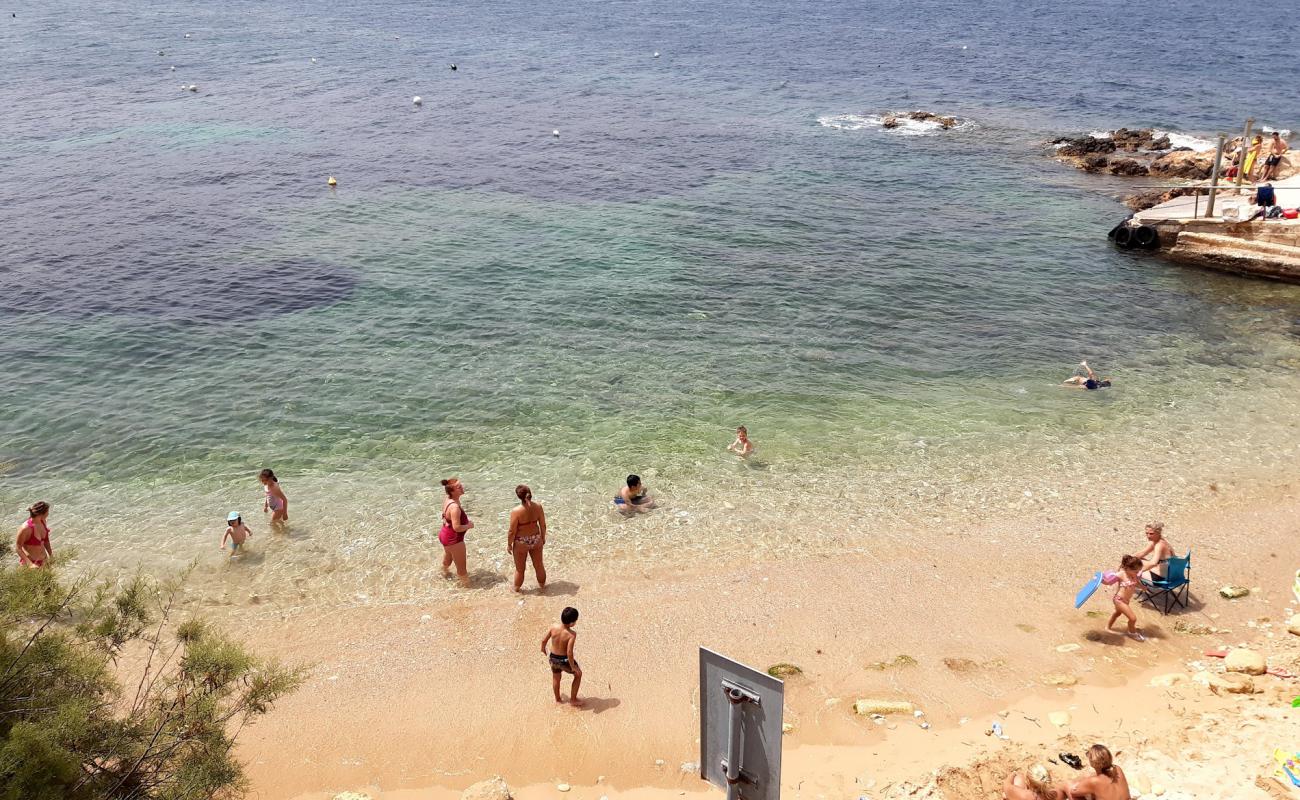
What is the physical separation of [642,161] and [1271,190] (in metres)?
20.5

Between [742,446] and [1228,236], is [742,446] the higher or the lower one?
the lower one

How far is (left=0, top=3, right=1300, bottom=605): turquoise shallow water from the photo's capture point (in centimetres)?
1445

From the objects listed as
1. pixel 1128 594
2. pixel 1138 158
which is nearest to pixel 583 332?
pixel 1128 594

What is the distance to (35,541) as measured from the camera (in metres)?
11.6

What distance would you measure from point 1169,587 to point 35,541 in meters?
14.6

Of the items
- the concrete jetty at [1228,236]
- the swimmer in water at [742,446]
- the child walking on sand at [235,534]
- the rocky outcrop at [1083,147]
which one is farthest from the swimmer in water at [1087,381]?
the rocky outcrop at [1083,147]

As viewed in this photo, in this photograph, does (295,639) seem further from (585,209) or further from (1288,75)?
(1288,75)

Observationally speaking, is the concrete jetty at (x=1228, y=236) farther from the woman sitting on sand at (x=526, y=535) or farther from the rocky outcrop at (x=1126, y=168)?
the woman sitting on sand at (x=526, y=535)

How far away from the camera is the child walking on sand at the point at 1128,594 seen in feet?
35.9

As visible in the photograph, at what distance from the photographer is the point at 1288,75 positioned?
50562 mm

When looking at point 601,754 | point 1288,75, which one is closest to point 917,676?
point 601,754

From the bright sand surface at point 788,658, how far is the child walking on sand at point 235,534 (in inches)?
67.8

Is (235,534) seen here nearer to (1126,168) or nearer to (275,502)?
(275,502)

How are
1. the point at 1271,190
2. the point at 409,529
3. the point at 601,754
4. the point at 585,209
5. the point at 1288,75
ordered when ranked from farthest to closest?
the point at 1288,75
the point at 585,209
the point at 1271,190
the point at 409,529
the point at 601,754
